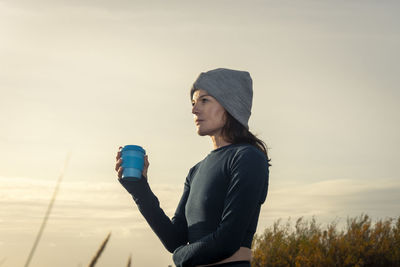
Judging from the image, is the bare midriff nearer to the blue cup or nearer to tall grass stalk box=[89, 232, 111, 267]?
the blue cup

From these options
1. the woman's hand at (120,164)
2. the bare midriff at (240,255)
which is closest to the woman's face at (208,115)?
the woman's hand at (120,164)

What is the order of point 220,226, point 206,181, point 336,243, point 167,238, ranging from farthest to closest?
point 336,243
point 167,238
point 206,181
point 220,226

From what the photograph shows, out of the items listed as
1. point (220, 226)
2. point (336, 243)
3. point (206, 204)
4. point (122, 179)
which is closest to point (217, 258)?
point (220, 226)

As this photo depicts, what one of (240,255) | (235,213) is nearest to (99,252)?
(235,213)

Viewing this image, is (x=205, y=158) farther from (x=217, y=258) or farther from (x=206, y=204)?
(x=217, y=258)

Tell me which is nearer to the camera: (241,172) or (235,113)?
(241,172)

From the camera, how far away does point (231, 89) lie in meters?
3.37

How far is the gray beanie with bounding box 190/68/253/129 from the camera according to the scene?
3309mm

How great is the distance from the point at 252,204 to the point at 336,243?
556cm

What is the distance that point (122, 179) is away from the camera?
3.65 metres

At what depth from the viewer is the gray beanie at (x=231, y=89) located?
3.31m

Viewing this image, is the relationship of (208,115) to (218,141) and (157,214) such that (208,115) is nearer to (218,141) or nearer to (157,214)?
(218,141)

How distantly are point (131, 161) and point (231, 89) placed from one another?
81cm

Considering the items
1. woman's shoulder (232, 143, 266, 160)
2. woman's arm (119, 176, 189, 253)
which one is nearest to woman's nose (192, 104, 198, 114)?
woman's shoulder (232, 143, 266, 160)
